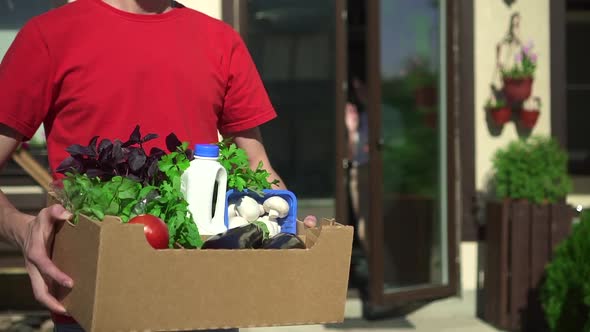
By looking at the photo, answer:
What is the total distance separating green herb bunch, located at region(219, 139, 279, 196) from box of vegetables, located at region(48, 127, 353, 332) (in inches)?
5.3

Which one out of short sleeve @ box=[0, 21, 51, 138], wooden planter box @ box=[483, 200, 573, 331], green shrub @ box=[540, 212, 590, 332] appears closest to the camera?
short sleeve @ box=[0, 21, 51, 138]

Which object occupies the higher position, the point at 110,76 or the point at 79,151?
the point at 110,76

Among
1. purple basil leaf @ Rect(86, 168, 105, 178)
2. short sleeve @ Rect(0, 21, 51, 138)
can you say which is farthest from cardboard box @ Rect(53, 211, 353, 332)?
short sleeve @ Rect(0, 21, 51, 138)

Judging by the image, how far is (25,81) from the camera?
2.14 metres

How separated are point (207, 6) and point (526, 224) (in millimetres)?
2655

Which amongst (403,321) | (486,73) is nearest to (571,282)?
(403,321)

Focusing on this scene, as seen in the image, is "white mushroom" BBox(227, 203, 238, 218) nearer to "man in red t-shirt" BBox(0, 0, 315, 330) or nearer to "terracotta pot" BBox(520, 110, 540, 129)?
"man in red t-shirt" BBox(0, 0, 315, 330)

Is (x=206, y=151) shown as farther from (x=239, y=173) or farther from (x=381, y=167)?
(x=381, y=167)

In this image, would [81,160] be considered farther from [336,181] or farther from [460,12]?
[460,12]

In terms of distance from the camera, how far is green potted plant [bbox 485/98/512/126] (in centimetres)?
739

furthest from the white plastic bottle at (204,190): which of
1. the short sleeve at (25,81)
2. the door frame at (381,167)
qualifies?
the door frame at (381,167)

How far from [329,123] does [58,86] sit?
11454mm

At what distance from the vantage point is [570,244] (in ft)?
19.4

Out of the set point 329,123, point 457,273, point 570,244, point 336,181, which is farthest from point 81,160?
point 329,123
